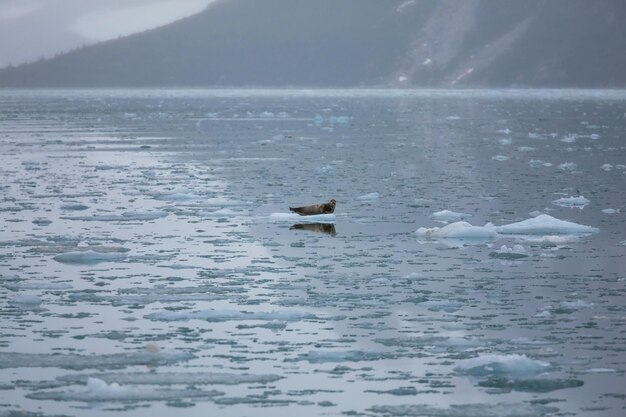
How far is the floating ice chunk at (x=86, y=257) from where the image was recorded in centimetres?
1358

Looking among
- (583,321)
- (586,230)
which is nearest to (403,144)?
(586,230)

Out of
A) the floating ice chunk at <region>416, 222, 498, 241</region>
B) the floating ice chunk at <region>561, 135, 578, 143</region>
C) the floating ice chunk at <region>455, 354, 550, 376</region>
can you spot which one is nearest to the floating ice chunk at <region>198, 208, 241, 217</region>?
the floating ice chunk at <region>416, 222, 498, 241</region>

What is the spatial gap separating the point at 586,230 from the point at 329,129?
31.4 m

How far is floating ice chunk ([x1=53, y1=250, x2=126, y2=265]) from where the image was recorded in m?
13.6

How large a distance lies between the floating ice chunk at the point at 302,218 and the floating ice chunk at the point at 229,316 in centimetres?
664

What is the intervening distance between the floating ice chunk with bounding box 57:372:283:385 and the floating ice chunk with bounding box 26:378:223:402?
193 millimetres

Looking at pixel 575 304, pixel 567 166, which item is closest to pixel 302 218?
pixel 575 304

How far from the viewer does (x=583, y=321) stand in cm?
1035

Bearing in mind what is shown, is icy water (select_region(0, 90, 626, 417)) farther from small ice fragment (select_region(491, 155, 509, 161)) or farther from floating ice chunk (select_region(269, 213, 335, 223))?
small ice fragment (select_region(491, 155, 509, 161))

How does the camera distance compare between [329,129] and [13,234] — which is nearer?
[13,234]

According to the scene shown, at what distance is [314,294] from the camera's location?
11.5 m

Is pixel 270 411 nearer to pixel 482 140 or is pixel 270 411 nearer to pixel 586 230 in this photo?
pixel 586 230

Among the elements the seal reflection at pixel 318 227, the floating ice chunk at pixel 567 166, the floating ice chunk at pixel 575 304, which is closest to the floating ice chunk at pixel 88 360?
the floating ice chunk at pixel 575 304

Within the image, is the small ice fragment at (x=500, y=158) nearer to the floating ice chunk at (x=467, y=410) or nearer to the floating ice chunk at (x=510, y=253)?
the floating ice chunk at (x=510, y=253)
